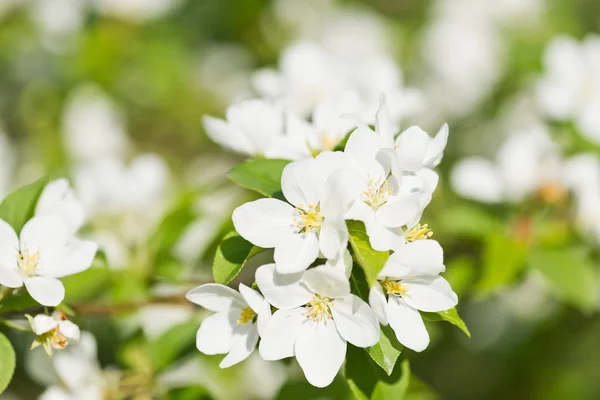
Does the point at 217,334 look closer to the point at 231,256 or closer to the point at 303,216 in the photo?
the point at 231,256

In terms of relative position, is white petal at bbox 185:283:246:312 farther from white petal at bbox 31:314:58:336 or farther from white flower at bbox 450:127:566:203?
white flower at bbox 450:127:566:203

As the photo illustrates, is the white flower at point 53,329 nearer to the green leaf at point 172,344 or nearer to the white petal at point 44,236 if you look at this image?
the white petal at point 44,236

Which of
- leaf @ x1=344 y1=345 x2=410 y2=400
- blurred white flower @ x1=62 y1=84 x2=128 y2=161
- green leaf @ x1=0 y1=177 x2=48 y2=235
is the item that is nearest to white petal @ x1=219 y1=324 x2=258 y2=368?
leaf @ x1=344 y1=345 x2=410 y2=400

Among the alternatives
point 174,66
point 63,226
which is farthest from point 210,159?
point 63,226

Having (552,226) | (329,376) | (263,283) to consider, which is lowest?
(552,226)

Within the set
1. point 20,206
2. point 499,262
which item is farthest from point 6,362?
point 499,262

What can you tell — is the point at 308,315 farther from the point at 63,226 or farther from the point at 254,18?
the point at 254,18

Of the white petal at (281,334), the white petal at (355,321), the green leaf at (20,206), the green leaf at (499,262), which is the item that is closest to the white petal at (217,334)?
the white petal at (281,334)
